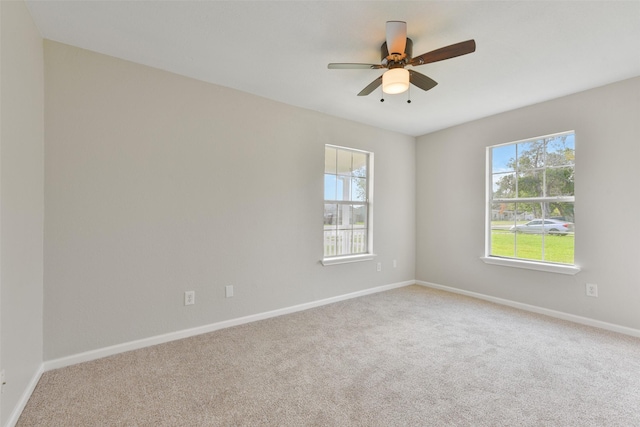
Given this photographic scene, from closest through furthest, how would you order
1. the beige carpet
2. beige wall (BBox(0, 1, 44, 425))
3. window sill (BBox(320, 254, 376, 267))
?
beige wall (BBox(0, 1, 44, 425)) < the beige carpet < window sill (BBox(320, 254, 376, 267))

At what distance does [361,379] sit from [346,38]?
2.47 m

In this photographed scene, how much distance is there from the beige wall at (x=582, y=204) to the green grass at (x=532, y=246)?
138 mm

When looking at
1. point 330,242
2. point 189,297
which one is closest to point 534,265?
point 330,242

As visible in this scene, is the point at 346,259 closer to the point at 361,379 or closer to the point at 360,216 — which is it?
the point at 360,216

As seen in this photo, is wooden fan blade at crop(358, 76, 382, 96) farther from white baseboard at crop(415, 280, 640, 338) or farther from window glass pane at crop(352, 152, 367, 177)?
white baseboard at crop(415, 280, 640, 338)

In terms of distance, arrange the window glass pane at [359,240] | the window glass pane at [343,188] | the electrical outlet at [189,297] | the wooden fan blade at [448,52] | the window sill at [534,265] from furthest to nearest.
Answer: the window glass pane at [359,240], the window glass pane at [343,188], the window sill at [534,265], the electrical outlet at [189,297], the wooden fan blade at [448,52]

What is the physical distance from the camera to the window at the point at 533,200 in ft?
10.6

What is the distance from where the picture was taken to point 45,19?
1.92 meters

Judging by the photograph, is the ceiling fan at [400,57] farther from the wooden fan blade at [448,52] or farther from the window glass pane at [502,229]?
the window glass pane at [502,229]

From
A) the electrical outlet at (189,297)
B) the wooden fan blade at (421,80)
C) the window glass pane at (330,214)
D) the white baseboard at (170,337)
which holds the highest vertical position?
the wooden fan blade at (421,80)

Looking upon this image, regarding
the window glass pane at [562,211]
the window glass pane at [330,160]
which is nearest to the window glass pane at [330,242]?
the window glass pane at [330,160]

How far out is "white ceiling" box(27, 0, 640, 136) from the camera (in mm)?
1831

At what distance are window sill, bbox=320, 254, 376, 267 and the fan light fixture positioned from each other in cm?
219

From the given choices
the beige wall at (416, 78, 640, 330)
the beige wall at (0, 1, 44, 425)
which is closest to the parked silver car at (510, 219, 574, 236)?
the beige wall at (416, 78, 640, 330)
